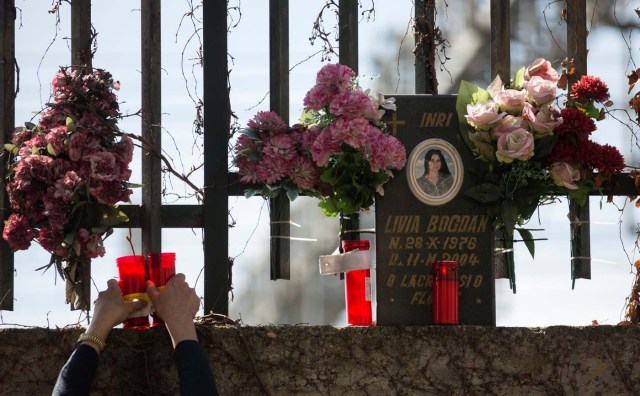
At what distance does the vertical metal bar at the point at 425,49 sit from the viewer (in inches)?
189


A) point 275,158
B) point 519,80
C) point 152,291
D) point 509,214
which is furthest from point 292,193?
point 519,80

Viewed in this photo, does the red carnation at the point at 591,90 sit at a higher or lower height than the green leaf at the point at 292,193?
higher

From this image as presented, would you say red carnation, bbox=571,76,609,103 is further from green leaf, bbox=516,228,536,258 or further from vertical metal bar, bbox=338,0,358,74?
vertical metal bar, bbox=338,0,358,74

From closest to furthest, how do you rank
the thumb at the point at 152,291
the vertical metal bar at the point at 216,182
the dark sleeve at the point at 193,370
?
the dark sleeve at the point at 193,370
the thumb at the point at 152,291
the vertical metal bar at the point at 216,182

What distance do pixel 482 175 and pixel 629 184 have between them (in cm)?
71

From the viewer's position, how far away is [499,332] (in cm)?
425

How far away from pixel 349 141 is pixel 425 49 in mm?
806

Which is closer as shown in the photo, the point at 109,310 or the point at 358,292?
the point at 109,310

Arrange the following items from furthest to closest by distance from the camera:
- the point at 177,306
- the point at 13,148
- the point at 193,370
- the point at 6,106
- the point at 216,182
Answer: the point at 6,106
the point at 216,182
the point at 13,148
the point at 177,306
the point at 193,370

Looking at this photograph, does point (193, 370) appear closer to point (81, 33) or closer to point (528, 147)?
point (528, 147)

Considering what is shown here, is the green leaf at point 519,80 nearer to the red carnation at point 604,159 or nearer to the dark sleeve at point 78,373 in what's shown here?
the red carnation at point 604,159

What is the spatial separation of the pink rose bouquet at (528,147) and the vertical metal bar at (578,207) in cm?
30

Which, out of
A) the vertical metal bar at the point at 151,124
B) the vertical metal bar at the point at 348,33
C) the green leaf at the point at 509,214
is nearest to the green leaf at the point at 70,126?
the vertical metal bar at the point at 151,124

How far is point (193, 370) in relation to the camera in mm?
3879
